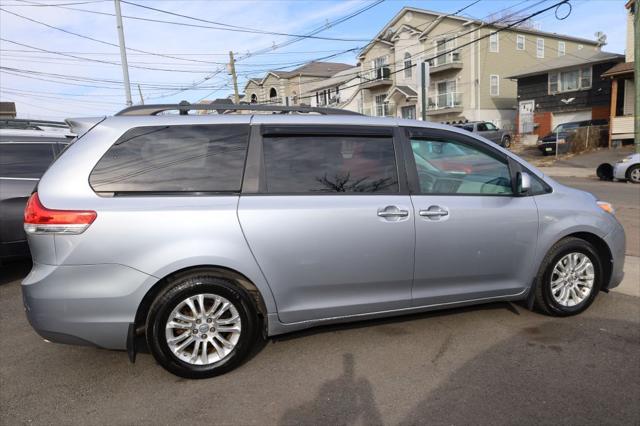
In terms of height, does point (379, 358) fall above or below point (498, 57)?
below

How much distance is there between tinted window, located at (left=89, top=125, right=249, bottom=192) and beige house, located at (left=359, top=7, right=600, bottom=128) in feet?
105

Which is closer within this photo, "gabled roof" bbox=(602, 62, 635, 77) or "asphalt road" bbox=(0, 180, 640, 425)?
"asphalt road" bbox=(0, 180, 640, 425)

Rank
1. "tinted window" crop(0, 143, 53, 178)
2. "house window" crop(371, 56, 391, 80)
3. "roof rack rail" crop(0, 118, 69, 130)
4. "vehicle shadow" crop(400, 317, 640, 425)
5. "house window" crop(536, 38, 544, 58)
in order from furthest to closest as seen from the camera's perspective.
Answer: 1. "house window" crop(371, 56, 391, 80)
2. "house window" crop(536, 38, 544, 58)
3. "roof rack rail" crop(0, 118, 69, 130)
4. "tinted window" crop(0, 143, 53, 178)
5. "vehicle shadow" crop(400, 317, 640, 425)

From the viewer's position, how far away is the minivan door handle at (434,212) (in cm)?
337

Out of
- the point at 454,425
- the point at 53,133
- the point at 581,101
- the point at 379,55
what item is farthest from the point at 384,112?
the point at 454,425

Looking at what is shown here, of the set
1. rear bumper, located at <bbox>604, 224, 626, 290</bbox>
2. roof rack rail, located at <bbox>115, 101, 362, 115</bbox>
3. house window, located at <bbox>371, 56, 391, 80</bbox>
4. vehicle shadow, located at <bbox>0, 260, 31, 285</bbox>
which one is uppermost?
house window, located at <bbox>371, 56, 391, 80</bbox>

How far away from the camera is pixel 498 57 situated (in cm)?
3544

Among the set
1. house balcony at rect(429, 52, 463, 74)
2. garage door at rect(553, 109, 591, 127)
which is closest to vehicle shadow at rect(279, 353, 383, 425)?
garage door at rect(553, 109, 591, 127)

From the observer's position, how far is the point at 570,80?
2997cm

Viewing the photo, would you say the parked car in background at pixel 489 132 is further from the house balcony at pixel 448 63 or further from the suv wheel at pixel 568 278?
the suv wheel at pixel 568 278

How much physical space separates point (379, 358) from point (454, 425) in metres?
0.84

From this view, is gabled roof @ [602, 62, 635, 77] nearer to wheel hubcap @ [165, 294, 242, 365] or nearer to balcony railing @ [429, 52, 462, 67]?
balcony railing @ [429, 52, 462, 67]

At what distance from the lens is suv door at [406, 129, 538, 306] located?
3432mm

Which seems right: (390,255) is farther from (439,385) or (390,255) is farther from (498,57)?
(498,57)
